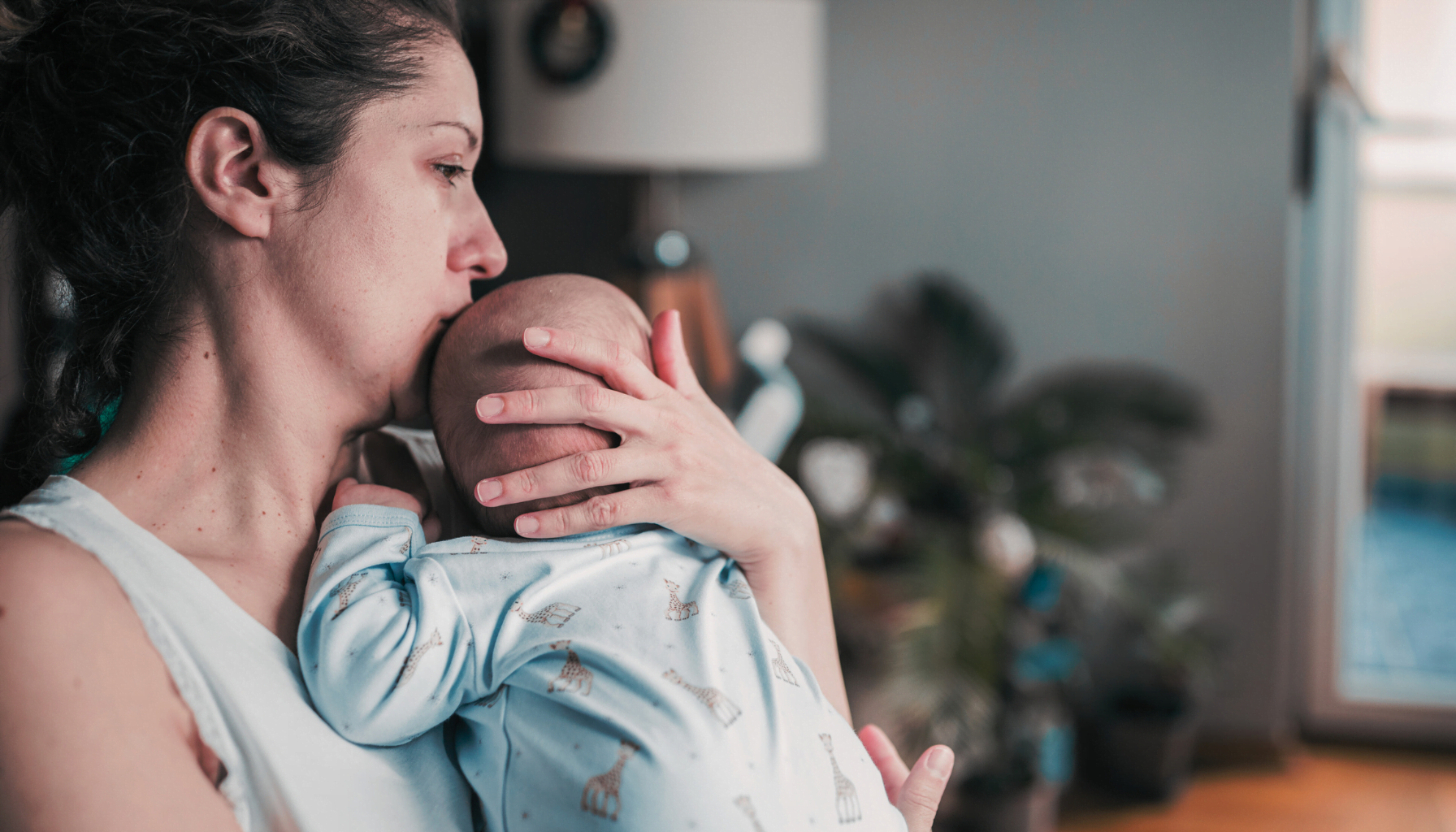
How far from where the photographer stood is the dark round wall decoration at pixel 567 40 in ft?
7.35

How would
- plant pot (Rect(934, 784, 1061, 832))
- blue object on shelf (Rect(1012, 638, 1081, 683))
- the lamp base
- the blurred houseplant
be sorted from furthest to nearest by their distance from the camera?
1. the lamp base
2. blue object on shelf (Rect(1012, 638, 1081, 683))
3. plant pot (Rect(934, 784, 1061, 832))
4. the blurred houseplant

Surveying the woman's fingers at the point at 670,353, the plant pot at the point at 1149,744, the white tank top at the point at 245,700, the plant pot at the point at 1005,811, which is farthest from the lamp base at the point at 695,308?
the white tank top at the point at 245,700

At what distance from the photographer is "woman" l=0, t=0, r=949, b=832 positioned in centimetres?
71

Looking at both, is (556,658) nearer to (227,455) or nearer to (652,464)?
(652,464)

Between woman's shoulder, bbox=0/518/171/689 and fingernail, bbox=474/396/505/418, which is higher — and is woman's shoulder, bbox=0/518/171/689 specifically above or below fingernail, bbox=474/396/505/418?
Result: below

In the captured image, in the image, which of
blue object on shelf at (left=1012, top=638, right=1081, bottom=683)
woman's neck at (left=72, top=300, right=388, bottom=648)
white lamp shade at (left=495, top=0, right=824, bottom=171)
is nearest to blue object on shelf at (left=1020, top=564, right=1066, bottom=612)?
blue object on shelf at (left=1012, top=638, right=1081, bottom=683)

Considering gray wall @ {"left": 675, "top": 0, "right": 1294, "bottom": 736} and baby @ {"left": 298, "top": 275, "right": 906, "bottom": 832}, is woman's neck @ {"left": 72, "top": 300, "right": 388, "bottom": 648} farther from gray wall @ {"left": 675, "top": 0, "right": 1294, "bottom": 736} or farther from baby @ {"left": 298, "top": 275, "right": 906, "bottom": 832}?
gray wall @ {"left": 675, "top": 0, "right": 1294, "bottom": 736}

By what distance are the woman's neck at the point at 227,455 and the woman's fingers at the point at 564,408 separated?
0.15m

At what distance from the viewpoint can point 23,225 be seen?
833 millimetres

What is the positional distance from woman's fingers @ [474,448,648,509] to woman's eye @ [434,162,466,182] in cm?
25

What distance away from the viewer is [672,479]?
2.79ft

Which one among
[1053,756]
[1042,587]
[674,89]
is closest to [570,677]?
[674,89]

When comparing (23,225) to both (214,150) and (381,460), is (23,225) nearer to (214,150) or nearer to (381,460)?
(214,150)

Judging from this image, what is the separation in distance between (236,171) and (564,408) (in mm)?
296
